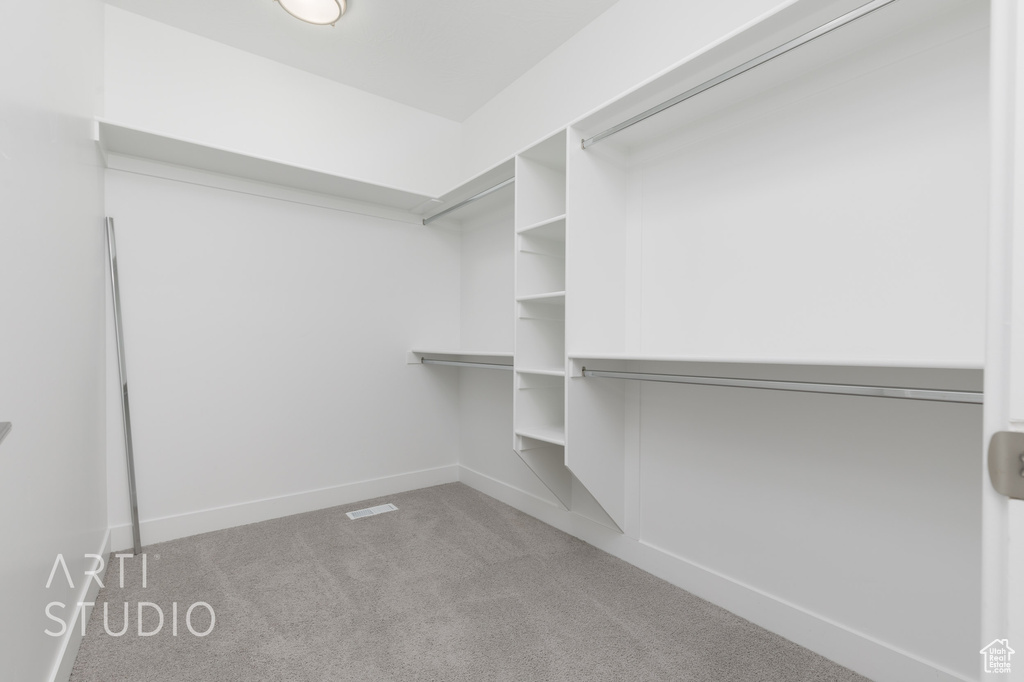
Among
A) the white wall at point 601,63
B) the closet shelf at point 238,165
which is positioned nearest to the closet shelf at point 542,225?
the white wall at point 601,63

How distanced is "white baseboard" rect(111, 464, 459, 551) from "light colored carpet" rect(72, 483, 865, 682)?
8 centimetres

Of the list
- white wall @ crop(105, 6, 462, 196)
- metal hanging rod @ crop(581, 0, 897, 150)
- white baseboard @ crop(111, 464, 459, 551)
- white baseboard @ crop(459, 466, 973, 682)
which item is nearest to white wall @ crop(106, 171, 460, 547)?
white baseboard @ crop(111, 464, 459, 551)

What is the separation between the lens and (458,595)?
1981mm

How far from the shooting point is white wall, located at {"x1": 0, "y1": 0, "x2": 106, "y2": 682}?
3.47 feet

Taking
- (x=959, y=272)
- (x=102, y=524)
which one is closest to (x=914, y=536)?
(x=959, y=272)

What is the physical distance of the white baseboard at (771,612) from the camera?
4.66 ft

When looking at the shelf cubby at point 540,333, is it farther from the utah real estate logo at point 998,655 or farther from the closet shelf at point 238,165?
the utah real estate logo at point 998,655

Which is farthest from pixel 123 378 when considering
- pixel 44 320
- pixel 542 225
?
pixel 542 225

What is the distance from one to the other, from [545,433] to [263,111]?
2.51m

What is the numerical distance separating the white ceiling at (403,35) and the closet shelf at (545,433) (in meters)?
2.12

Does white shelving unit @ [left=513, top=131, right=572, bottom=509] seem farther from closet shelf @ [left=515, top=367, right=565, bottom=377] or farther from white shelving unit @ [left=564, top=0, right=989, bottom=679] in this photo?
white shelving unit @ [left=564, top=0, right=989, bottom=679]

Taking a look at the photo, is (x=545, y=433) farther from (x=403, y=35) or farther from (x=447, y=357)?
(x=403, y=35)

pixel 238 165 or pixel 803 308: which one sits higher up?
pixel 238 165

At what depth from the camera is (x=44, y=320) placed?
1.34 meters
